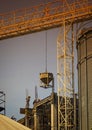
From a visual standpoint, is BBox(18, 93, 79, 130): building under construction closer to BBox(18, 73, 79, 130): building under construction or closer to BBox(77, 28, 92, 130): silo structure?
BBox(18, 73, 79, 130): building under construction

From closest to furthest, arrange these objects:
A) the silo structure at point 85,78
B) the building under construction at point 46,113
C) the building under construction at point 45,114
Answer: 1. the silo structure at point 85,78
2. the building under construction at point 46,113
3. the building under construction at point 45,114

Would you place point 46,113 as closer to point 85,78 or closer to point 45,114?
point 45,114

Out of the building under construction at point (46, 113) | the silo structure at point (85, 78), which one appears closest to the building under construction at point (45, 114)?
the building under construction at point (46, 113)

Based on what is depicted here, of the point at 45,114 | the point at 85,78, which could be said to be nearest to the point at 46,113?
the point at 45,114

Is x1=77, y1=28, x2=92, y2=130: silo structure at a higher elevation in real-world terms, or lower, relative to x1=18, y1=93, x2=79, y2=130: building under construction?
higher

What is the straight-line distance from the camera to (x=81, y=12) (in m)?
36.9

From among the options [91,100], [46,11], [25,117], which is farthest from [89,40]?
[25,117]

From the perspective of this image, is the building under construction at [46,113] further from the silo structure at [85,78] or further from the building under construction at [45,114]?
the silo structure at [85,78]

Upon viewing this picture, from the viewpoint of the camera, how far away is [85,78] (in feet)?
91.7

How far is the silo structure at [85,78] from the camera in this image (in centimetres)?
2744

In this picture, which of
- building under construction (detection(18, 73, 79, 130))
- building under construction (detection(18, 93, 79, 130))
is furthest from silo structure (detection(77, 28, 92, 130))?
building under construction (detection(18, 93, 79, 130))

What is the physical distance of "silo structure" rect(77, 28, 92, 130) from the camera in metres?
27.4

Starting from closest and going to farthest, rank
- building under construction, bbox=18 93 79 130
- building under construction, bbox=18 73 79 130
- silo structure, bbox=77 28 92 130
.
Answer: silo structure, bbox=77 28 92 130, building under construction, bbox=18 73 79 130, building under construction, bbox=18 93 79 130

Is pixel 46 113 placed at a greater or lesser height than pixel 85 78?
lesser
